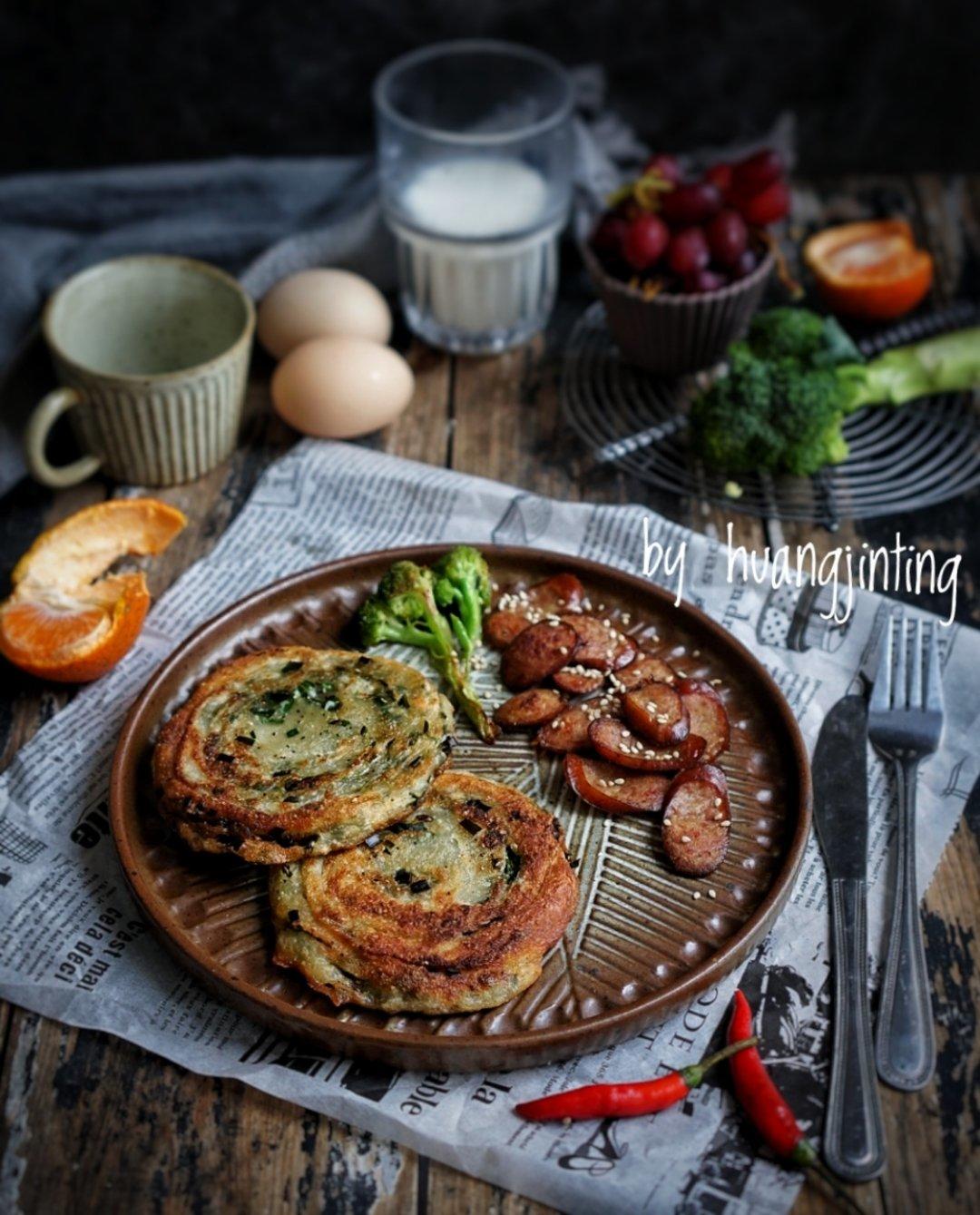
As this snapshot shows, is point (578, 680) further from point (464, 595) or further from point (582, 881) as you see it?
point (582, 881)

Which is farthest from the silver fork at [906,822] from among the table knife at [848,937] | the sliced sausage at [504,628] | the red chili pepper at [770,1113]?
the sliced sausage at [504,628]

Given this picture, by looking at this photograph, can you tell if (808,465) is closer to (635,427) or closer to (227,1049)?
(635,427)

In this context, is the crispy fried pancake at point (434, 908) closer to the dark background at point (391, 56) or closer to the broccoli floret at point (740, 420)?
the broccoli floret at point (740, 420)

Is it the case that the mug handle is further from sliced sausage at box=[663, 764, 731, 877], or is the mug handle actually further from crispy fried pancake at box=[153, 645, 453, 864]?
sliced sausage at box=[663, 764, 731, 877]

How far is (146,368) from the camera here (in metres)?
3.95

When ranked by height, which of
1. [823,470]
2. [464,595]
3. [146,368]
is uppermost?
[464,595]

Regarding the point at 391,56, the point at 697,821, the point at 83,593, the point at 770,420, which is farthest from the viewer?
the point at 391,56

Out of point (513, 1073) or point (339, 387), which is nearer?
point (513, 1073)

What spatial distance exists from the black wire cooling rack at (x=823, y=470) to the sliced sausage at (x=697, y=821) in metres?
1.21

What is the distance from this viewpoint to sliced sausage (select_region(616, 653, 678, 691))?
299 cm

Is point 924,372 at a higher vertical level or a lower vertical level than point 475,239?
lower

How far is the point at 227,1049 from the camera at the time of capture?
244cm

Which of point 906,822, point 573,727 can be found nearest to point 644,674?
point 573,727

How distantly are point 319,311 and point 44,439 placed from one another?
0.93 m
